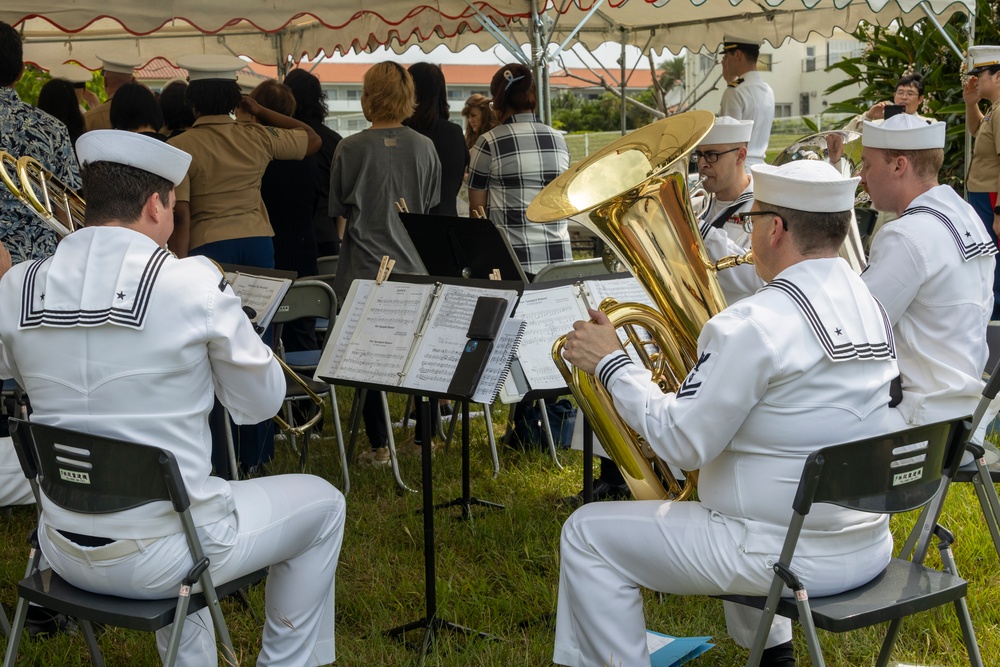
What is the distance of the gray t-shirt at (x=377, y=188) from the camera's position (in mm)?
4730

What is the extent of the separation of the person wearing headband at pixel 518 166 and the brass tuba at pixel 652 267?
7.54ft

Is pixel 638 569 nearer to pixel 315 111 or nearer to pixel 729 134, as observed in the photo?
pixel 729 134

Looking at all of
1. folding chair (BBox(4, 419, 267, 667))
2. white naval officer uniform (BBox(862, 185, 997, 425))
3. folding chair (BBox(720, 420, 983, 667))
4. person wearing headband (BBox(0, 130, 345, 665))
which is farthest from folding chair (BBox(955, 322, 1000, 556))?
folding chair (BBox(4, 419, 267, 667))

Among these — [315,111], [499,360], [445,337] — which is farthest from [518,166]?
[499,360]

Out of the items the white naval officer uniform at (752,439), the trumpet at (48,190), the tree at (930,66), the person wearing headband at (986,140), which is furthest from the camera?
the tree at (930,66)

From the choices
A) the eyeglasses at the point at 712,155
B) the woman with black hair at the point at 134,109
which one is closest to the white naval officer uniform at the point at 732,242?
the eyeglasses at the point at 712,155

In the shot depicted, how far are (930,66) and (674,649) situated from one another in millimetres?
8768

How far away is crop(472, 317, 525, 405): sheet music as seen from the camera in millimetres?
2592

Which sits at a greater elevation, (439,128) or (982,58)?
(982,58)

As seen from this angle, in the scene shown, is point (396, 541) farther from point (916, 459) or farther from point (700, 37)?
point (700, 37)

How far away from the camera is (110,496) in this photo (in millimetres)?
2164

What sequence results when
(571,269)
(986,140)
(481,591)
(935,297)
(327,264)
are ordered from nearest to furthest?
(935,297), (481,591), (571,269), (327,264), (986,140)

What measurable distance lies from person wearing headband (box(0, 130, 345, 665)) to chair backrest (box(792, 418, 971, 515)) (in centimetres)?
119

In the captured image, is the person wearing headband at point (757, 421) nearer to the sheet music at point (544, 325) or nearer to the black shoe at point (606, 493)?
the sheet music at point (544, 325)
